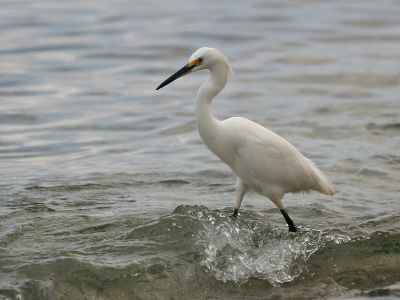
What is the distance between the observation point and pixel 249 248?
19.3 ft

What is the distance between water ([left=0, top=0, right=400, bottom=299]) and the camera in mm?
5426

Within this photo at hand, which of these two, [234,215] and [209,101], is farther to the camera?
[234,215]

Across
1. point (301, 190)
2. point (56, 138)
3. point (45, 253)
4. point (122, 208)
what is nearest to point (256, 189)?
point (301, 190)

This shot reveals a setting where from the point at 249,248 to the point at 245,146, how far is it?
896 mm

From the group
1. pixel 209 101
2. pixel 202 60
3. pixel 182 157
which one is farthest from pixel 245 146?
pixel 182 157

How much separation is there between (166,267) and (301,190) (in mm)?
1654

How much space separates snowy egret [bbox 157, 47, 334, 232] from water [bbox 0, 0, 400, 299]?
49cm

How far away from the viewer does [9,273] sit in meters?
5.23

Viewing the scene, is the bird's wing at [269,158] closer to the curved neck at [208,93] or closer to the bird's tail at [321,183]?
the bird's tail at [321,183]

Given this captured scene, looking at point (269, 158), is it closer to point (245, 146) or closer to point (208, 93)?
point (245, 146)

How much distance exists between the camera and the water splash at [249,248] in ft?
18.0

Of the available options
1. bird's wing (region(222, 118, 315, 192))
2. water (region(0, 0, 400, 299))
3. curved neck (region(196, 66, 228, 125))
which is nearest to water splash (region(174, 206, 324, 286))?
water (region(0, 0, 400, 299))

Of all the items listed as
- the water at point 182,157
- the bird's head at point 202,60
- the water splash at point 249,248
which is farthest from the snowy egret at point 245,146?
the water at point 182,157

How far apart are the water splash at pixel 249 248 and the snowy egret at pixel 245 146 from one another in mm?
302
